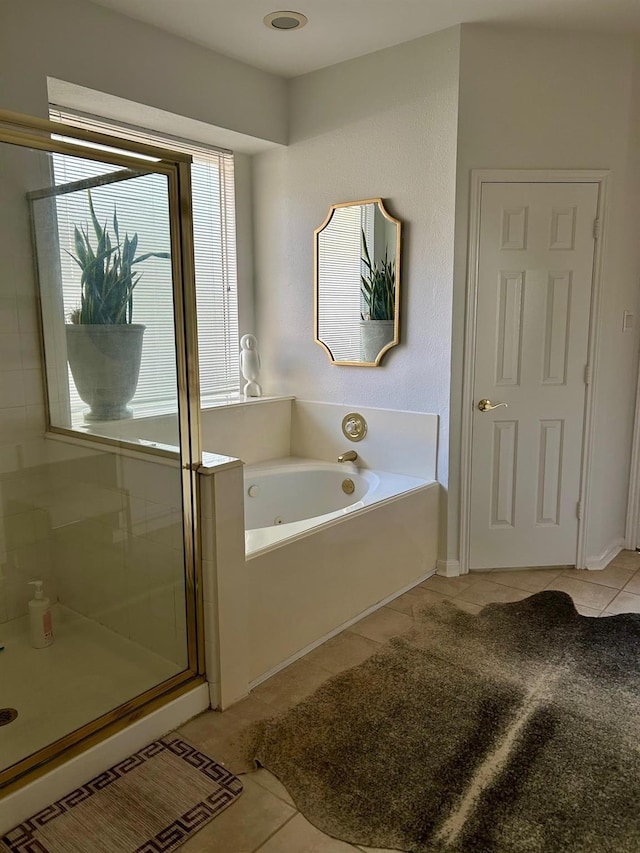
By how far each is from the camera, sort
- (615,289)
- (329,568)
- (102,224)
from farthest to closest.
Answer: (615,289) < (329,568) < (102,224)

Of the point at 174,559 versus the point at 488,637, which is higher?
the point at 174,559

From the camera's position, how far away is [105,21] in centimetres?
263

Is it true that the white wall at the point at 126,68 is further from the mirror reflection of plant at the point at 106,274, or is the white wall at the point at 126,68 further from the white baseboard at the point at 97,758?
the white baseboard at the point at 97,758

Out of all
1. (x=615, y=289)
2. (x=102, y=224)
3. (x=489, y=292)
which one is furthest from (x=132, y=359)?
(x=615, y=289)

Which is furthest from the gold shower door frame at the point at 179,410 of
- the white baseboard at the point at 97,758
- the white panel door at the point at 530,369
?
the white panel door at the point at 530,369

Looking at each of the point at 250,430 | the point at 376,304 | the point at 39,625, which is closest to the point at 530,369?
the point at 376,304

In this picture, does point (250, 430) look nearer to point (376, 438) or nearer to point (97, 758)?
point (376, 438)

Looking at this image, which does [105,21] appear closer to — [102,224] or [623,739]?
[102,224]

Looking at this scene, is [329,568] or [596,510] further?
[596,510]

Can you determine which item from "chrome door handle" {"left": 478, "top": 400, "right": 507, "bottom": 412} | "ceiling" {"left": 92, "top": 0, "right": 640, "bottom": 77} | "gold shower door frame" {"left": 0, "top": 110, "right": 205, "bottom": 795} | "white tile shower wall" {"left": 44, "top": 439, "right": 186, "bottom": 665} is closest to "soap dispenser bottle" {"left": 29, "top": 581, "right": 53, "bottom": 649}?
"white tile shower wall" {"left": 44, "top": 439, "right": 186, "bottom": 665}

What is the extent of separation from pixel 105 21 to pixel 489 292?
203 cm

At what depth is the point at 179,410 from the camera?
2.05 meters

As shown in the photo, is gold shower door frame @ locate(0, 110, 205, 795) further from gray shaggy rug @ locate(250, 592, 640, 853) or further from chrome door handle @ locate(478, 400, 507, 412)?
chrome door handle @ locate(478, 400, 507, 412)

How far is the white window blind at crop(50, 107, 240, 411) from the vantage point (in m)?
1.99
